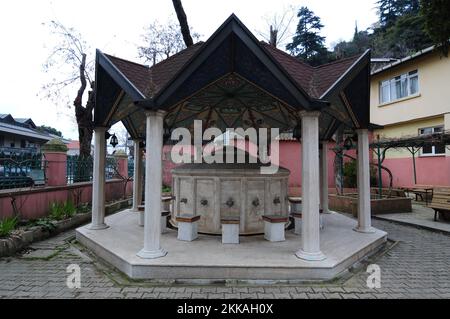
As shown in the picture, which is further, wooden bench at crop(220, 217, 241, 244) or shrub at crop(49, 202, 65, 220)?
shrub at crop(49, 202, 65, 220)

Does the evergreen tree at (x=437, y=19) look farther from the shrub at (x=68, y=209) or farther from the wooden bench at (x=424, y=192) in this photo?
the shrub at (x=68, y=209)

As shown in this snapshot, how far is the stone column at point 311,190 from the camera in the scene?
482cm

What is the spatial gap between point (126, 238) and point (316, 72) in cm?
531

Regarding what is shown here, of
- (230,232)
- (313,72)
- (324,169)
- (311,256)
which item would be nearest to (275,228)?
(230,232)

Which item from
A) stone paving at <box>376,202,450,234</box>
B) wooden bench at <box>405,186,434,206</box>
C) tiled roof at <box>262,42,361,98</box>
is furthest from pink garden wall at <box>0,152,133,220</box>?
wooden bench at <box>405,186,434,206</box>

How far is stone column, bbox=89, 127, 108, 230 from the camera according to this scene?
6.77 meters

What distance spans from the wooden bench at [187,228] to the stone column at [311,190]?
2146mm

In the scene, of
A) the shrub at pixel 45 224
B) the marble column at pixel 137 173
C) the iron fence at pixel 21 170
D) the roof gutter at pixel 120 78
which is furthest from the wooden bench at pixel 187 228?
the iron fence at pixel 21 170

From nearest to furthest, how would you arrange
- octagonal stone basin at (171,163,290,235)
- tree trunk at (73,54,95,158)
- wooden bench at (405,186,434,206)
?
octagonal stone basin at (171,163,290,235), wooden bench at (405,186,434,206), tree trunk at (73,54,95,158)

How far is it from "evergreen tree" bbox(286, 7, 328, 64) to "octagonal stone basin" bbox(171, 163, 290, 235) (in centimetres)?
2655

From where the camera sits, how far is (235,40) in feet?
15.3

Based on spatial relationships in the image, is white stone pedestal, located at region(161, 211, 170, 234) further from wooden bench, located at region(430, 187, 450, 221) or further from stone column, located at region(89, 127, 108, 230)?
wooden bench, located at region(430, 187, 450, 221)
